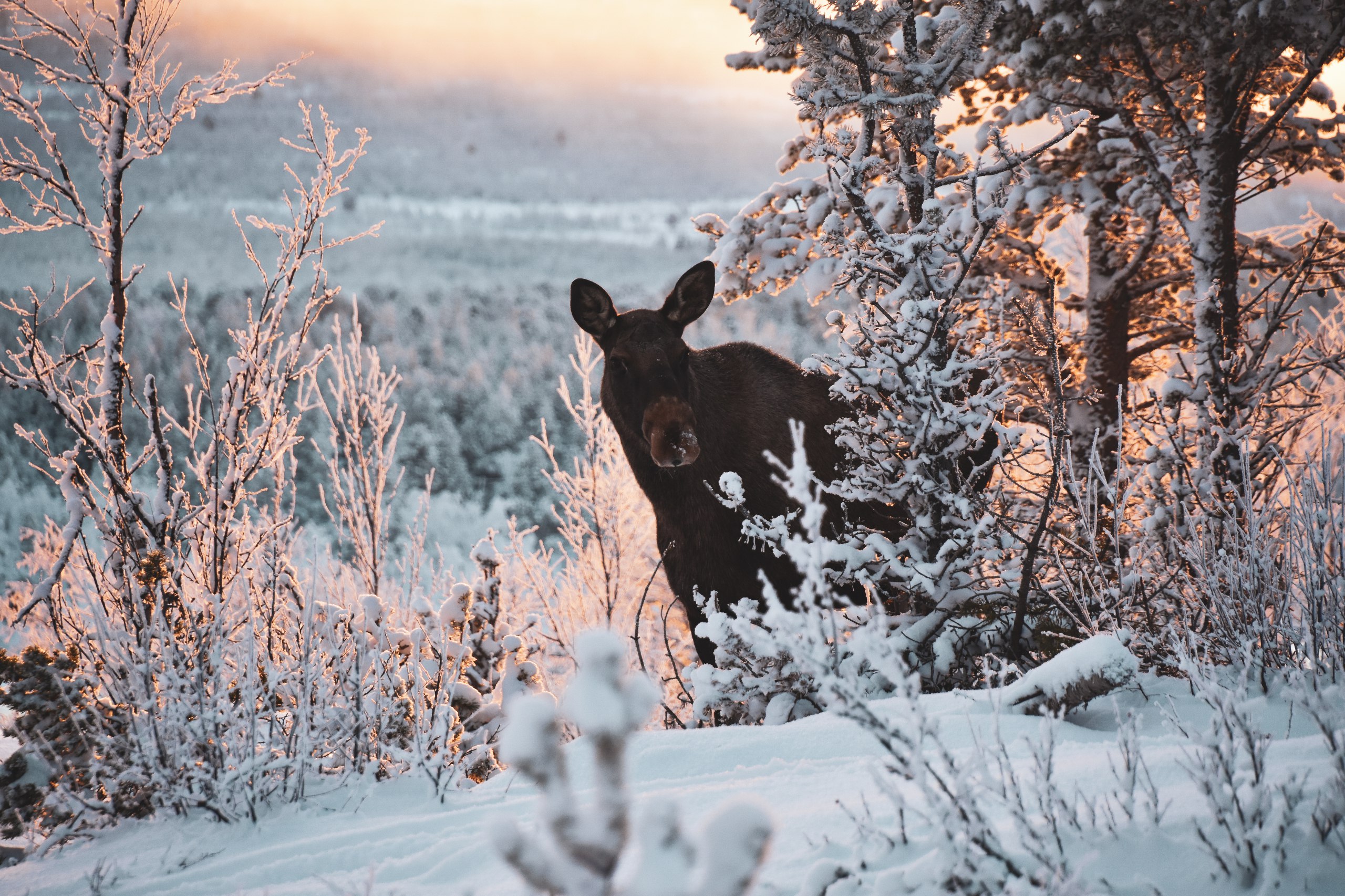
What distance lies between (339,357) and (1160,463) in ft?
25.4

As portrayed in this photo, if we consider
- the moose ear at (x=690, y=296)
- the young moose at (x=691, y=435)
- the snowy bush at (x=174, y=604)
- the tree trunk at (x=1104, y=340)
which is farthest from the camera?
the tree trunk at (x=1104, y=340)

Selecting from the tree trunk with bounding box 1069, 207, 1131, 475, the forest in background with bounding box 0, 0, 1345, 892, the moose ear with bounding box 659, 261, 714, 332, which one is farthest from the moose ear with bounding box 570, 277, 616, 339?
the tree trunk with bounding box 1069, 207, 1131, 475

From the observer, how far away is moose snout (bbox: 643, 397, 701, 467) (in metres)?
4.30

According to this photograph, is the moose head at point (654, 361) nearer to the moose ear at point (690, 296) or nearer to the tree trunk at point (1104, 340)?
the moose ear at point (690, 296)

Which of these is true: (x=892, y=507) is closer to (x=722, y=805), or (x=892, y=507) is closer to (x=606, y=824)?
(x=722, y=805)

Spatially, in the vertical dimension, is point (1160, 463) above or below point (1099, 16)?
below

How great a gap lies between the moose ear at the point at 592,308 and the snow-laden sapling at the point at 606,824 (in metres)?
4.03

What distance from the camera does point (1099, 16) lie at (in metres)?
5.57

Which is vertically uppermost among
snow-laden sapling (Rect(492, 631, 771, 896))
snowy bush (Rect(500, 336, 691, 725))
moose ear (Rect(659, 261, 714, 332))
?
moose ear (Rect(659, 261, 714, 332))

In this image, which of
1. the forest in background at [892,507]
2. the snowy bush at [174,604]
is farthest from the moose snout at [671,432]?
the snowy bush at [174,604]

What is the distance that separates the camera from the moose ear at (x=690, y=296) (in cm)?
507

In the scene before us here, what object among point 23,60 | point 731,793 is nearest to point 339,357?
point 23,60

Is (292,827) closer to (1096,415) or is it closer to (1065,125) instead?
(1065,125)

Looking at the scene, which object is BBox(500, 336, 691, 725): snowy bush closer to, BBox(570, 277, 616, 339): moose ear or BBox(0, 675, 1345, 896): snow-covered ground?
BBox(570, 277, 616, 339): moose ear
